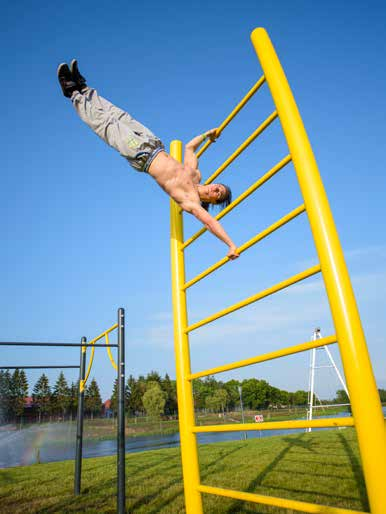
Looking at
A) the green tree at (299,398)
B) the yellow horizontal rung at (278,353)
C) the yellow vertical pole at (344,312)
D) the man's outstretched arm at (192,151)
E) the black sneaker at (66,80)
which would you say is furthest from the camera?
the green tree at (299,398)

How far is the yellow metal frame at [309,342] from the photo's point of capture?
104 cm

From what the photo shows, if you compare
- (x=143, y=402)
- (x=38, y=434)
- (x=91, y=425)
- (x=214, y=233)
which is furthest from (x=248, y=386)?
(x=214, y=233)

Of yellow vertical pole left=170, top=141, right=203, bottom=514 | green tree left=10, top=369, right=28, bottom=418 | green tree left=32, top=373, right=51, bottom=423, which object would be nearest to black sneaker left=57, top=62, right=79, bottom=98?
yellow vertical pole left=170, top=141, right=203, bottom=514

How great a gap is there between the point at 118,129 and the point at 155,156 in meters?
0.38

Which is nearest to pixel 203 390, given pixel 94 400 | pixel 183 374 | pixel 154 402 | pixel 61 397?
pixel 154 402

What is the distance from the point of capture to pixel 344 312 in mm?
1147

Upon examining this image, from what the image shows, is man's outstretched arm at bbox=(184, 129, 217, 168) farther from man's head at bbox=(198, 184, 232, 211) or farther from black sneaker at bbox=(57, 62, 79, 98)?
black sneaker at bbox=(57, 62, 79, 98)

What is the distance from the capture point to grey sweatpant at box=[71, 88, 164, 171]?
7.72 ft

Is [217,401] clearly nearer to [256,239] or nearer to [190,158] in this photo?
[190,158]

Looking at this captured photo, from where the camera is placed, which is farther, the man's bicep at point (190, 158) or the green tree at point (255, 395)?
the green tree at point (255, 395)

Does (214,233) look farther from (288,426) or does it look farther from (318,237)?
(288,426)

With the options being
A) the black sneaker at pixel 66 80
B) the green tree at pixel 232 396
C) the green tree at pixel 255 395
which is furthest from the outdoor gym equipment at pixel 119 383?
the green tree at pixel 255 395

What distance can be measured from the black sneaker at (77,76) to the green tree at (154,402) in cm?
4653

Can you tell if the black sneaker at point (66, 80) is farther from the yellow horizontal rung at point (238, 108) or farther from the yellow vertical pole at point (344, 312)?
the yellow vertical pole at point (344, 312)
